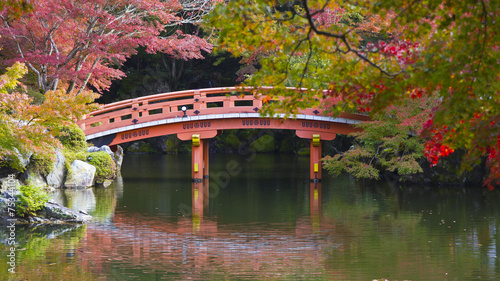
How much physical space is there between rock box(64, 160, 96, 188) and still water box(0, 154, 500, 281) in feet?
1.55

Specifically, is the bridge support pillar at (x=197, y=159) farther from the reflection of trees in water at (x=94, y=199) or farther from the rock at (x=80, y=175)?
the rock at (x=80, y=175)

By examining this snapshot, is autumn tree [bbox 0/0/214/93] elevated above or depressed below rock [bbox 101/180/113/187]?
above

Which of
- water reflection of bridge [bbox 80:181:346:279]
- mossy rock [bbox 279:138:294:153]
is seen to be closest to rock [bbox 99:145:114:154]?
water reflection of bridge [bbox 80:181:346:279]

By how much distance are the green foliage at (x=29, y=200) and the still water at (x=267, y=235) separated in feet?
1.96

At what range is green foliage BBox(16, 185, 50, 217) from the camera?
10.7 m

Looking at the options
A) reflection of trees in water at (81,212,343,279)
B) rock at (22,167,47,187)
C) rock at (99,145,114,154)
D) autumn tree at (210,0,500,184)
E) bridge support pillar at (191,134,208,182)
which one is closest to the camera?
autumn tree at (210,0,500,184)

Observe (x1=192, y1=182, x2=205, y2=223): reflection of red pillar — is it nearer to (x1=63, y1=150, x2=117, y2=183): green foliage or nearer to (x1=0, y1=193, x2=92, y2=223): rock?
(x1=0, y1=193, x2=92, y2=223): rock

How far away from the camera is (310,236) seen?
1016 centimetres

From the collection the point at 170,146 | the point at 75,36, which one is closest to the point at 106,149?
the point at 75,36

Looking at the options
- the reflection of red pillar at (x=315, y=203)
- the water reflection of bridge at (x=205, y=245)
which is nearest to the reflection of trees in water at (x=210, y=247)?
the water reflection of bridge at (x=205, y=245)

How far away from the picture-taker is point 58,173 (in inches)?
646

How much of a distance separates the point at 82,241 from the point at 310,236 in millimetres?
3717

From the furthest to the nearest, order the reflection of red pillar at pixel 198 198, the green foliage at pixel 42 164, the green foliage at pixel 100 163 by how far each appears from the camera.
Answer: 1. the green foliage at pixel 100 163
2. the green foliage at pixel 42 164
3. the reflection of red pillar at pixel 198 198

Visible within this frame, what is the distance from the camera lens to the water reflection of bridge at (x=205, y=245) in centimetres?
798
